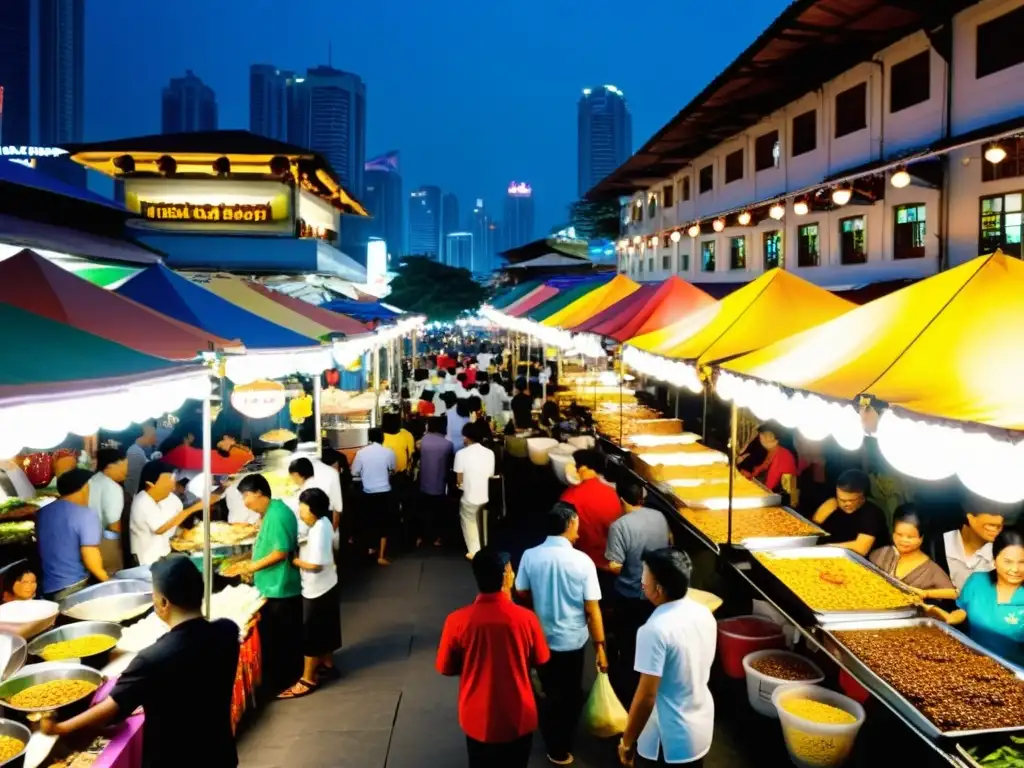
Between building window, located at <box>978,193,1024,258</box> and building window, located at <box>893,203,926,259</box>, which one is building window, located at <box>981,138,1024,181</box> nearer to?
building window, located at <box>978,193,1024,258</box>

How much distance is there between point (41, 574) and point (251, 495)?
1.75m

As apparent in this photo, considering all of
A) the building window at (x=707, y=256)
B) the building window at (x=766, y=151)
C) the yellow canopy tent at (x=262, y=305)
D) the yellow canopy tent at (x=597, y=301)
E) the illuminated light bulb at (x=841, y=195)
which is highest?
the building window at (x=766, y=151)

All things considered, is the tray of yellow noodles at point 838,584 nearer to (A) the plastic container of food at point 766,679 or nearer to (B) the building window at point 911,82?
(A) the plastic container of food at point 766,679

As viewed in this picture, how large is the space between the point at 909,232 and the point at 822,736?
1202cm

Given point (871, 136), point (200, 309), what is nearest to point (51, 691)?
point (200, 309)

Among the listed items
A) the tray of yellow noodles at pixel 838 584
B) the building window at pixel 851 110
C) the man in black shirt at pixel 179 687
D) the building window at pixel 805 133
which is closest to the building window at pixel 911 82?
the building window at pixel 851 110

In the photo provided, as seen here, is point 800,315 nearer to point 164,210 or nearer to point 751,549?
point 751,549

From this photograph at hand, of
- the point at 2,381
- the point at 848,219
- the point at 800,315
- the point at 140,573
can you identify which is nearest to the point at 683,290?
the point at 800,315

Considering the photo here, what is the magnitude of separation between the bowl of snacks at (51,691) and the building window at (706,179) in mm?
24926

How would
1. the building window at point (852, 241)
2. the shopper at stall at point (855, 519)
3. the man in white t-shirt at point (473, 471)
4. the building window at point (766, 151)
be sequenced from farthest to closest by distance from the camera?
the building window at point (766, 151)
the building window at point (852, 241)
the man in white t-shirt at point (473, 471)
the shopper at stall at point (855, 519)

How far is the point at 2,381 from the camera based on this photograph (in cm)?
332

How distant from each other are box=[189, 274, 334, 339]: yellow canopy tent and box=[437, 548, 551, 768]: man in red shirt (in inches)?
268

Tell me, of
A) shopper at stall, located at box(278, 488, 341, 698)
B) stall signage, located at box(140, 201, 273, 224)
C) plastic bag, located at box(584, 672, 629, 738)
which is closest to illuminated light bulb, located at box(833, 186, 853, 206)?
plastic bag, located at box(584, 672, 629, 738)

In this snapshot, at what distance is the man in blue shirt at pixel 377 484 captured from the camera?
10.7 m
